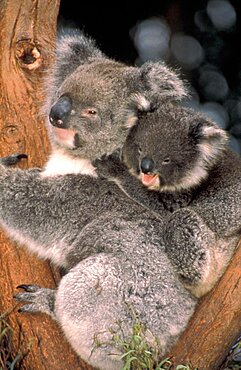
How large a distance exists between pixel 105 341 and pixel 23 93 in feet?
5.01

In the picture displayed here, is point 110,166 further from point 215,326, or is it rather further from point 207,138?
point 215,326

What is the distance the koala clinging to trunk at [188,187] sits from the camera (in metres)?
3.93

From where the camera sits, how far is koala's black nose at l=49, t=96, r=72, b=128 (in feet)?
13.5

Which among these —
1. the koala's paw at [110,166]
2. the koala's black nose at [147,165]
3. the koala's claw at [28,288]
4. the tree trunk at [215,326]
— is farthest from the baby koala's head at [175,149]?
the koala's claw at [28,288]

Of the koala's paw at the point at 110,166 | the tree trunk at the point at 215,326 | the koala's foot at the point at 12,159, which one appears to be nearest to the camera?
the tree trunk at the point at 215,326

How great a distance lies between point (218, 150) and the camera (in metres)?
4.12

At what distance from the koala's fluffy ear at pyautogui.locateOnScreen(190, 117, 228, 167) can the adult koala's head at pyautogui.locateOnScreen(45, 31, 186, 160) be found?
28cm

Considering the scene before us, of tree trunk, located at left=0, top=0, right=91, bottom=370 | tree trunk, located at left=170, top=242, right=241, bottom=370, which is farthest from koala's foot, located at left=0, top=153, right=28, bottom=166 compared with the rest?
tree trunk, located at left=170, top=242, right=241, bottom=370

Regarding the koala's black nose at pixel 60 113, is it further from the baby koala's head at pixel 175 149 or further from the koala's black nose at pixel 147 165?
the koala's black nose at pixel 147 165

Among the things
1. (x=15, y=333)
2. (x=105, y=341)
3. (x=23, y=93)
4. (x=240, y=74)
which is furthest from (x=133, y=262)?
(x=240, y=74)

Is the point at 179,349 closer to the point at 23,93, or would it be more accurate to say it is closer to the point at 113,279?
the point at 113,279

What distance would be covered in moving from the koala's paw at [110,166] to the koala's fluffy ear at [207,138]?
0.42 m

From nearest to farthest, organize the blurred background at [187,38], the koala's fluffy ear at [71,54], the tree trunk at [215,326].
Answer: the tree trunk at [215,326] → the koala's fluffy ear at [71,54] → the blurred background at [187,38]

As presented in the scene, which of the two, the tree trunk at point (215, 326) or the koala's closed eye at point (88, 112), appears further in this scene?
the koala's closed eye at point (88, 112)
